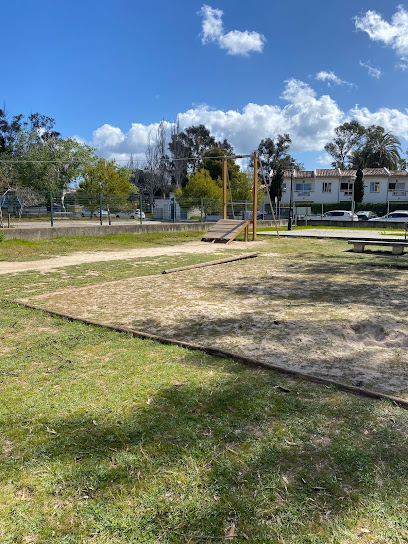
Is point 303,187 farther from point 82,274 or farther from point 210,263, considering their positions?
point 82,274

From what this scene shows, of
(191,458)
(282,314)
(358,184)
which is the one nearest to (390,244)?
(282,314)

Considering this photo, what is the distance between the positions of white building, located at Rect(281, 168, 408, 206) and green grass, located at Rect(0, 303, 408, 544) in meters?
55.7

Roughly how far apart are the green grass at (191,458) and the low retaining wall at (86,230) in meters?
13.7

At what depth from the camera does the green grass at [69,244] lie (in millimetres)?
12805

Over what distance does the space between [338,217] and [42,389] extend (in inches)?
1502

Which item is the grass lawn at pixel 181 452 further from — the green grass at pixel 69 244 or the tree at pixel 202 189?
the tree at pixel 202 189

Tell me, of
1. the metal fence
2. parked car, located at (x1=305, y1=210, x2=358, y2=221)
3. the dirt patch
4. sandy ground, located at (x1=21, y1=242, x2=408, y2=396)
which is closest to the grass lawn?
sandy ground, located at (x1=21, y1=242, x2=408, y2=396)

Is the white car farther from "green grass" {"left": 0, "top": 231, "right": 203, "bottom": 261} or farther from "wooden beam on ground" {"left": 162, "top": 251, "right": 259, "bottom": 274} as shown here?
"wooden beam on ground" {"left": 162, "top": 251, "right": 259, "bottom": 274}

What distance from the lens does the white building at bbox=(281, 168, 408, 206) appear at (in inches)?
2168

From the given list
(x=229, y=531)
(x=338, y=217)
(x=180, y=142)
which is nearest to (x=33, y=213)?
(x=229, y=531)

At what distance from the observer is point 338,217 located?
126 ft

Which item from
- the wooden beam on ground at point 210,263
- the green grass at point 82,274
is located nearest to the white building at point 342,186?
the wooden beam on ground at point 210,263

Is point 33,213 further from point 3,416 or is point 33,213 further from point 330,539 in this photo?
point 330,539

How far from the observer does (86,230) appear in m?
18.2
